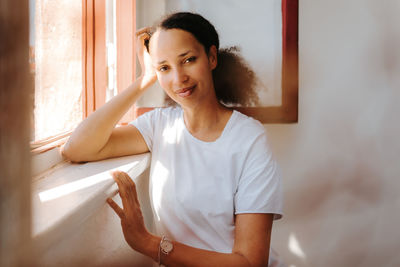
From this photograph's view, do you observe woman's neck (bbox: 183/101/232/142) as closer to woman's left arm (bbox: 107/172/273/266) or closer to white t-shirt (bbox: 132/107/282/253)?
white t-shirt (bbox: 132/107/282/253)

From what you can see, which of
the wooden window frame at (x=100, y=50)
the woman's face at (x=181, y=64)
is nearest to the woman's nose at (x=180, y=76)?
the woman's face at (x=181, y=64)

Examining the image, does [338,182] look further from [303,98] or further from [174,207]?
[174,207]

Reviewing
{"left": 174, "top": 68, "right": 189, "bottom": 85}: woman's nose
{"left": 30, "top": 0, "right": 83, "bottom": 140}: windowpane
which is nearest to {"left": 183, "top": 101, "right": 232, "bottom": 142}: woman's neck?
{"left": 174, "top": 68, "right": 189, "bottom": 85}: woman's nose

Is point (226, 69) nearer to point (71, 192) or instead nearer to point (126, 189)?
point (126, 189)

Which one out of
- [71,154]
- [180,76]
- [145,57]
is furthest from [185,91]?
[71,154]

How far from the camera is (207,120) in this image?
0.96m

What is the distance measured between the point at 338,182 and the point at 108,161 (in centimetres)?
94

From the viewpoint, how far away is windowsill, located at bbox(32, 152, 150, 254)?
17.0 inches

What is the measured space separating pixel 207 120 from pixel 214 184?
0.20 metres

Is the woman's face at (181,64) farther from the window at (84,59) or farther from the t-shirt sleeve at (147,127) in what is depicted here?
the window at (84,59)

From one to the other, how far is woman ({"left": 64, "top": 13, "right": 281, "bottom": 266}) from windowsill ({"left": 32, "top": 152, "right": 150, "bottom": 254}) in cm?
5

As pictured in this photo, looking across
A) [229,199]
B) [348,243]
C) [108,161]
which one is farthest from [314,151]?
[108,161]

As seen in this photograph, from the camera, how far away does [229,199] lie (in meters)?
0.85

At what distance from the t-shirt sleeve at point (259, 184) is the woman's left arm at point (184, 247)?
5 cm
